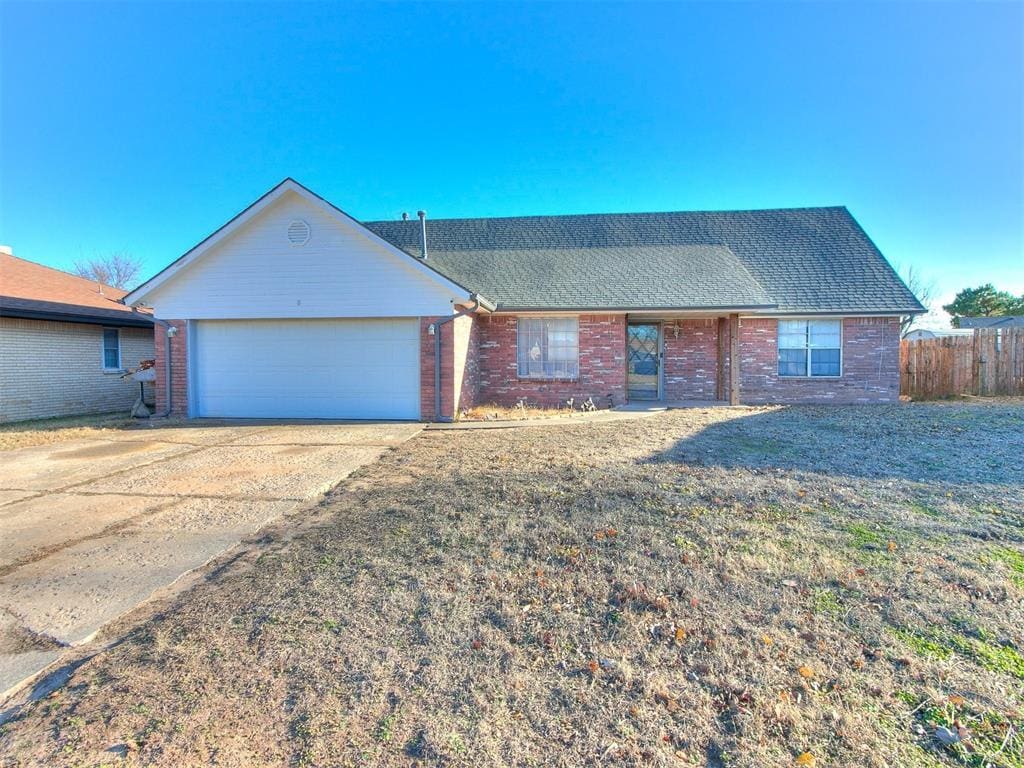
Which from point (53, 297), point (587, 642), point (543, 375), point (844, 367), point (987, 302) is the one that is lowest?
point (587, 642)

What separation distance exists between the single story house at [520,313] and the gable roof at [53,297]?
8.69 ft

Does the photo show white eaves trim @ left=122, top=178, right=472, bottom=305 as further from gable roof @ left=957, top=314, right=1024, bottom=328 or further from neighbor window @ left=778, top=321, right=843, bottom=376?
gable roof @ left=957, top=314, right=1024, bottom=328

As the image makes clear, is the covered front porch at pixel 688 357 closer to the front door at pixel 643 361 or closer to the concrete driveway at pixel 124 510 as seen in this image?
the front door at pixel 643 361

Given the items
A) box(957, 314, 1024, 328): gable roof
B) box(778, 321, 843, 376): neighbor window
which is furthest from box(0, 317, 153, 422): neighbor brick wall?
box(957, 314, 1024, 328): gable roof

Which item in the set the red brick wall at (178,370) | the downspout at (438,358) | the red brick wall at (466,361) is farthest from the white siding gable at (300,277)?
the red brick wall at (466,361)

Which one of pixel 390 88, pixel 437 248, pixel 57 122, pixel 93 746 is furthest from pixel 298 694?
pixel 57 122

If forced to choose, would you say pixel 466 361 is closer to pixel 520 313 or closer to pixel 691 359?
pixel 520 313

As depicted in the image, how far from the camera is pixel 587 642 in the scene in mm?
2637

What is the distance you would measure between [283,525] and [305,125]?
43.5 ft

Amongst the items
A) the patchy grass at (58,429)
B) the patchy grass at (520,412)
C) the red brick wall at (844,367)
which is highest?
the red brick wall at (844,367)

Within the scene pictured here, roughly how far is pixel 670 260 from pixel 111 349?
53.0ft

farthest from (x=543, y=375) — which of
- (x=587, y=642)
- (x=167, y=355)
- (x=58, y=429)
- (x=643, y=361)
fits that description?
(x=58, y=429)

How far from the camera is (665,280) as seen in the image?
1316 centimetres

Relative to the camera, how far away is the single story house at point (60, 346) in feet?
37.2
